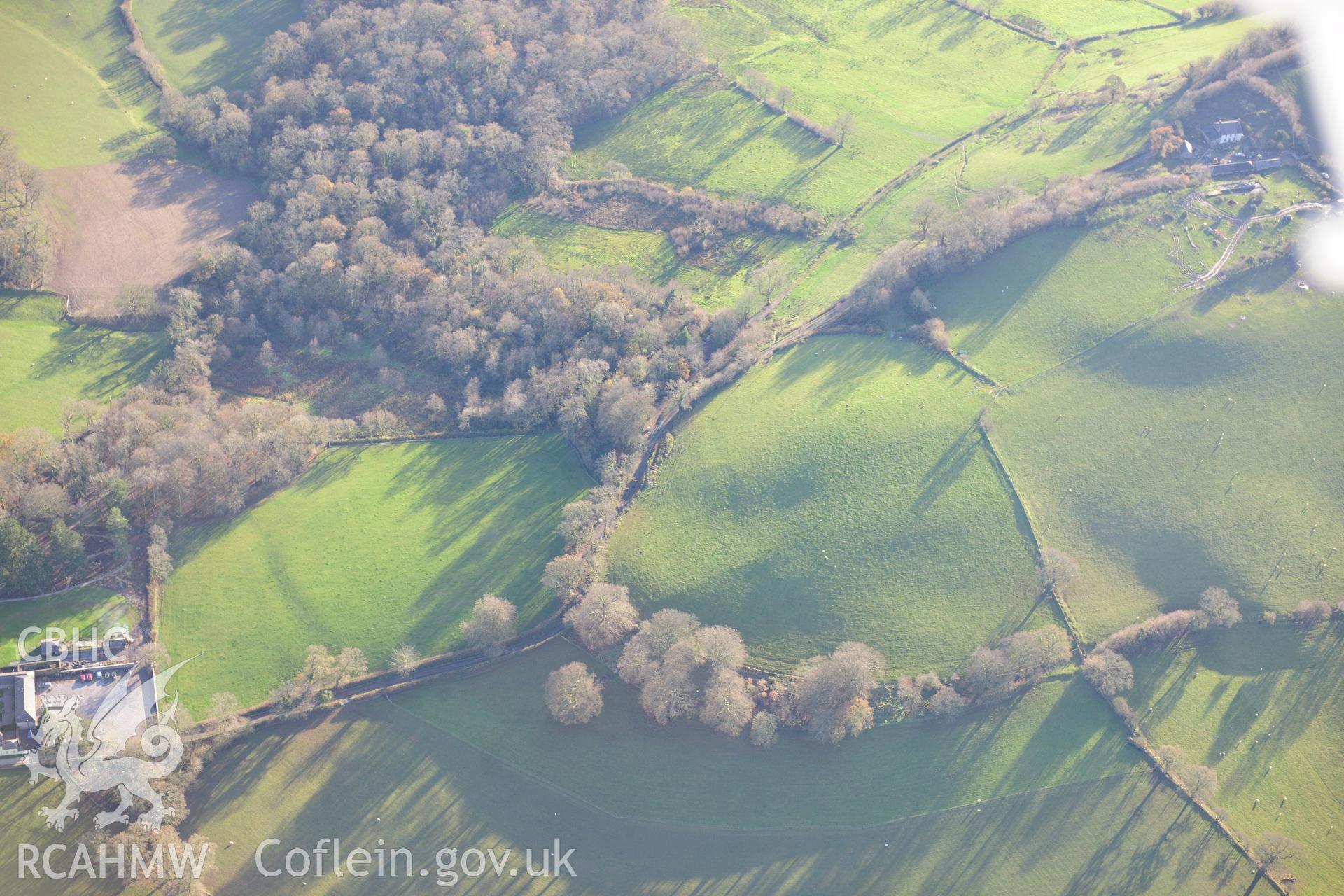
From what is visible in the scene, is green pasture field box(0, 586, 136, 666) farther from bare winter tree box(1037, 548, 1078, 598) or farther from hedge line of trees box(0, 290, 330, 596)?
bare winter tree box(1037, 548, 1078, 598)

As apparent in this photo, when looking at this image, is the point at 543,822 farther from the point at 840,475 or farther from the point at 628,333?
the point at 628,333

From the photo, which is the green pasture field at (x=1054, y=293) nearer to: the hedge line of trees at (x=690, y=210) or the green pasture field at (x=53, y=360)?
the hedge line of trees at (x=690, y=210)

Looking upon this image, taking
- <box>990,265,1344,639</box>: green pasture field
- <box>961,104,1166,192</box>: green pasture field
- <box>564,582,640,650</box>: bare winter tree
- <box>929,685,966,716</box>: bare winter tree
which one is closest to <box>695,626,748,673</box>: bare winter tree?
<box>564,582,640,650</box>: bare winter tree

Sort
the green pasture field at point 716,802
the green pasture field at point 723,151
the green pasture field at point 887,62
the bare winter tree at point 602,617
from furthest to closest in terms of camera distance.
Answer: the green pasture field at point 887,62 < the green pasture field at point 723,151 < the bare winter tree at point 602,617 < the green pasture field at point 716,802

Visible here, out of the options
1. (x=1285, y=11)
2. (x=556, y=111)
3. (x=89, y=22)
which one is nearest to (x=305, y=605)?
(x=556, y=111)

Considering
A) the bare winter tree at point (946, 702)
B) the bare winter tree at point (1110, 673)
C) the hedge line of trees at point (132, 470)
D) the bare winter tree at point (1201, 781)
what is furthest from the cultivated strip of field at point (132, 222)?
the bare winter tree at point (1201, 781)

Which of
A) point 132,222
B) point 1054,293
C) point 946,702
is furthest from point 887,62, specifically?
point 132,222
